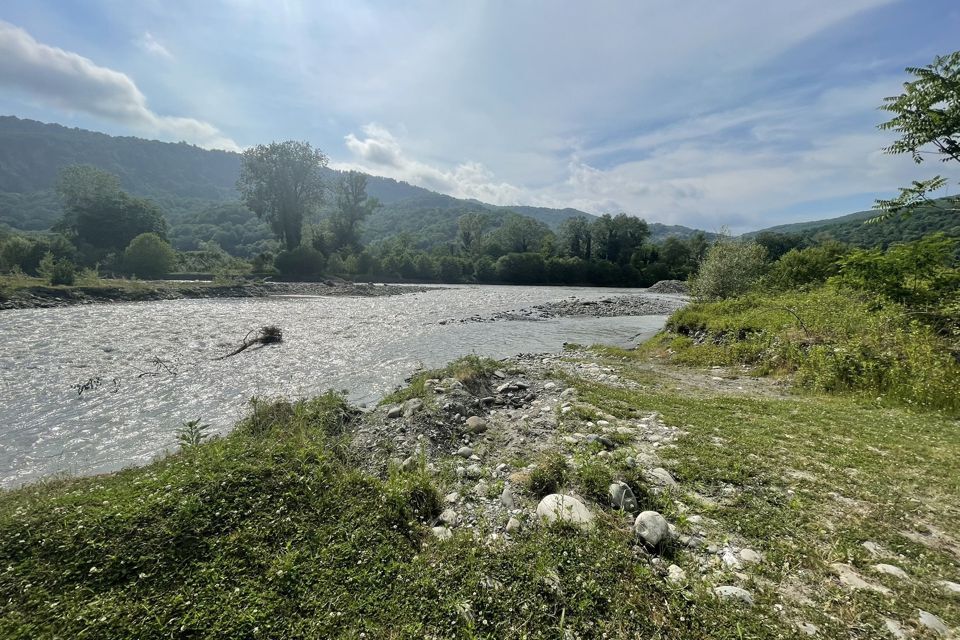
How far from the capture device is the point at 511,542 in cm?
394

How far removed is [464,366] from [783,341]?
1007 centimetres

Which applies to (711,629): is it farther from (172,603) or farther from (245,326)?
(245,326)

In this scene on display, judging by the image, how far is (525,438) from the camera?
6.89 meters

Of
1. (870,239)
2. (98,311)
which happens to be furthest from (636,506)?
(870,239)

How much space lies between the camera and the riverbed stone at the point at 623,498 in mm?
4441

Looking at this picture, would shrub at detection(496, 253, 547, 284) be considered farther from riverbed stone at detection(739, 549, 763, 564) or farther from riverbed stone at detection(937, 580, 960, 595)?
riverbed stone at detection(937, 580, 960, 595)

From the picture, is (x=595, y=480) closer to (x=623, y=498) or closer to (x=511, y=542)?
(x=623, y=498)

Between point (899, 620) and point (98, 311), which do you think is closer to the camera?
point (899, 620)

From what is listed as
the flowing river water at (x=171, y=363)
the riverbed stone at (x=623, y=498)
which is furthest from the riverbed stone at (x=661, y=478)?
the flowing river water at (x=171, y=363)

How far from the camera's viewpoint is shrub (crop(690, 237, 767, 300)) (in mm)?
25719

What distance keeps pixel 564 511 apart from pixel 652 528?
0.88m

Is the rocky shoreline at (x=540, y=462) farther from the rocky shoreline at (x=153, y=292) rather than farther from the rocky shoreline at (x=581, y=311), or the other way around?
the rocky shoreline at (x=153, y=292)

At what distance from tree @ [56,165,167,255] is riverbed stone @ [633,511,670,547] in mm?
81477

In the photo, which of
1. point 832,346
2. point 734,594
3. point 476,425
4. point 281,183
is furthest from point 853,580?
point 281,183
